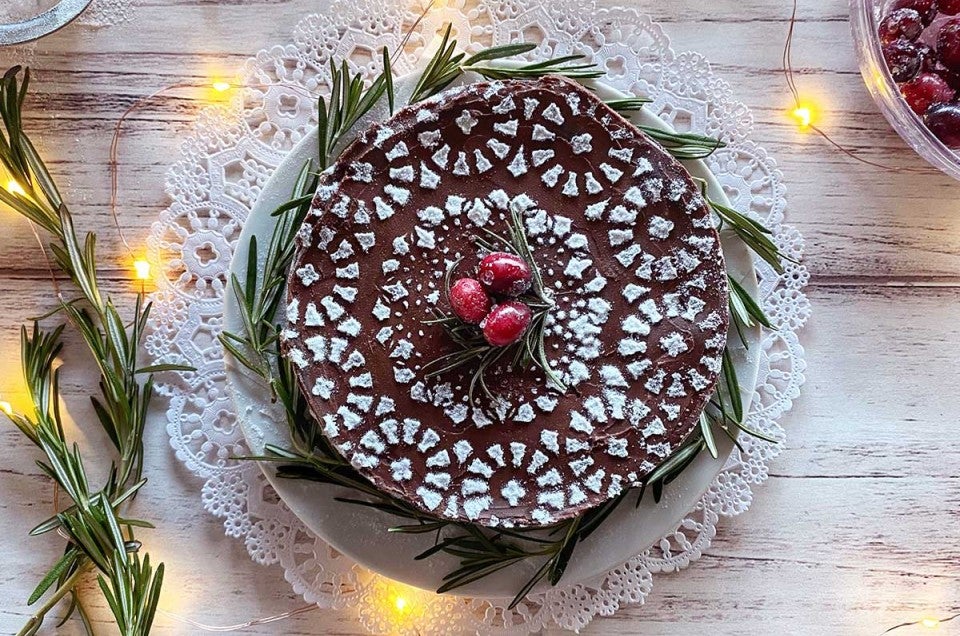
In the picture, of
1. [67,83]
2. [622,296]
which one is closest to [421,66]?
[622,296]

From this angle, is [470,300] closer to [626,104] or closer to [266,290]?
[266,290]

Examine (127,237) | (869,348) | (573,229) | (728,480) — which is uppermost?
(573,229)

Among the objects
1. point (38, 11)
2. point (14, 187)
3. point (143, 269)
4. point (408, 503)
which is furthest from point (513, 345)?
point (38, 11)

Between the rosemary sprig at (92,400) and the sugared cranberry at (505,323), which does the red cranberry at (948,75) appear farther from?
the rosemary sprig at (92,400)

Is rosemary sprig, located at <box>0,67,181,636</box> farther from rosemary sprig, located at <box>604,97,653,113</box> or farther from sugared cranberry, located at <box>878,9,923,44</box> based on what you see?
sugared cranberry, located at <box>878,9,923,44</box>

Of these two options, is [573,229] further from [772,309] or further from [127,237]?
[127,237]

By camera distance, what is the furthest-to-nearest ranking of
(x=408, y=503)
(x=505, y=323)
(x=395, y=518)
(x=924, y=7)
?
(x=924, y=7), (x=395, y=518), (x=408, y=503), (x=505, y=323)
